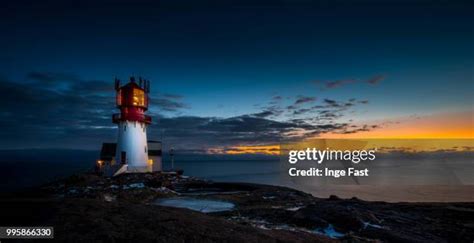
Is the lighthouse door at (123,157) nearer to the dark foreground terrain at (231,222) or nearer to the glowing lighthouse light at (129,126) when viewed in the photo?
the glowing lighthouse light at (129,126)

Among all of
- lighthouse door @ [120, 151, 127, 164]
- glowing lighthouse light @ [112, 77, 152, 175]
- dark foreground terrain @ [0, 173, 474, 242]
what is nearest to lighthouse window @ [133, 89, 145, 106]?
glowing lighthouse light @ [112, 77, 152, 175]

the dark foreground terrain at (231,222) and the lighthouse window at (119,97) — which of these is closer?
the dark foreground terrain at (231,222)

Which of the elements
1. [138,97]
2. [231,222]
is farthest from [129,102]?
[231,222]

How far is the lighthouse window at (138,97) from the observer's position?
42.6 meters

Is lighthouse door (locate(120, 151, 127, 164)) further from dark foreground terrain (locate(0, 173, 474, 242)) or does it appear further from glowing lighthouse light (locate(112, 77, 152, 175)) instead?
dark foreground terrain (locate(0, 173, 474, 242))

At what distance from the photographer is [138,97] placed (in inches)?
1700

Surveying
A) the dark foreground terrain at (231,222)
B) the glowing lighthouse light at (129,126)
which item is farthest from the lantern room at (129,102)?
the dark foreground terrain at (231,222)

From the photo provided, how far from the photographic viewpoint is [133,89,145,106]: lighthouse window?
42.6 meters

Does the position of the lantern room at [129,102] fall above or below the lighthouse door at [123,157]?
above

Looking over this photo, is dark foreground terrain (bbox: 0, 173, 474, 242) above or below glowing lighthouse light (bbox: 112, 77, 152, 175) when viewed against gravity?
below

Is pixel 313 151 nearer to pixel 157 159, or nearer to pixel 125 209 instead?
pixel 125 209

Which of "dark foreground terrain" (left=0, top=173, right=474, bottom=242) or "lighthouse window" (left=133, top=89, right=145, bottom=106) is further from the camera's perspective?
"lighthouse window" (left=133, top=89, right=145, bottom=106)

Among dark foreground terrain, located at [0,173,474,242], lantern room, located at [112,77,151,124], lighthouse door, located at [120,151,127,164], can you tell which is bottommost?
dark foreground terrain, located at [0,173,474,242]

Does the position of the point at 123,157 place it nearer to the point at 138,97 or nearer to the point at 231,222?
the point at 138,97
